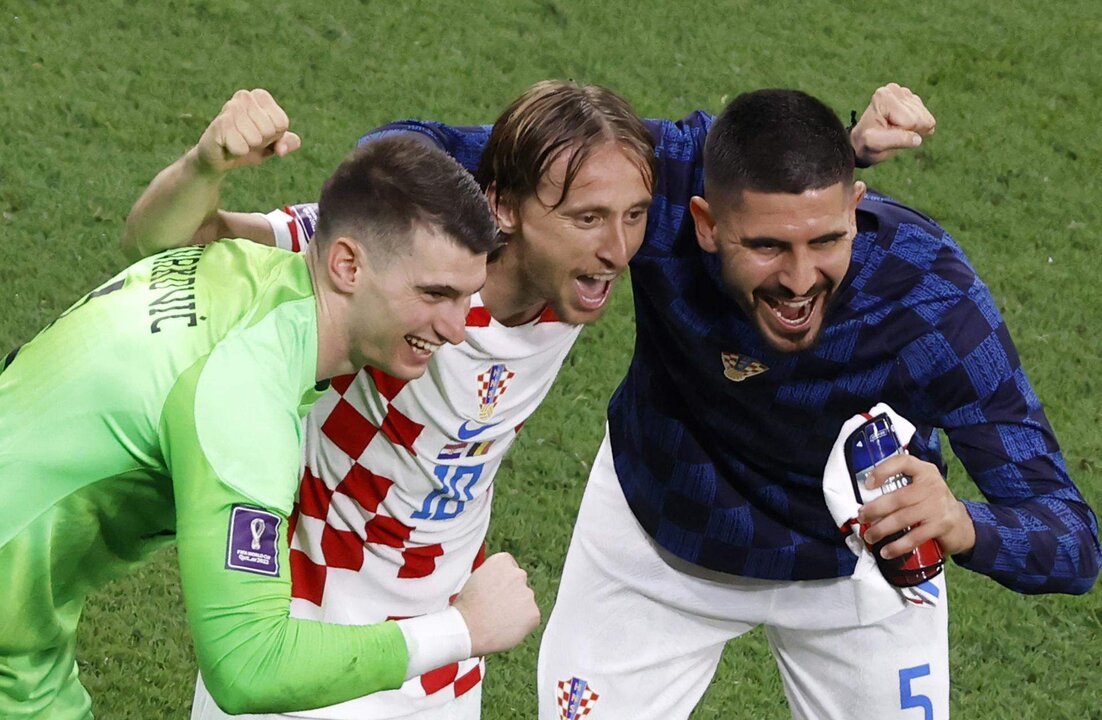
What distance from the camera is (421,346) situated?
10.2 feet

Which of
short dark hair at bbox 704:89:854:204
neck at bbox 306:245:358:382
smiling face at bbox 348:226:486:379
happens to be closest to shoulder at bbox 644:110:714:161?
short dark hair at bbox 704:89:854:204

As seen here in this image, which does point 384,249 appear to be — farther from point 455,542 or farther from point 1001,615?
point 1001,615

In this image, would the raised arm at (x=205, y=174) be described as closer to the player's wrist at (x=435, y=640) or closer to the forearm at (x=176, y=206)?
the forearm at (x=176, y=206)

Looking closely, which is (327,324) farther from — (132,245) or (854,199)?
(854,199)

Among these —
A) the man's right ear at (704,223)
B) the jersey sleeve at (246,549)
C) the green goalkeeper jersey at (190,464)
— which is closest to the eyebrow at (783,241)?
the man's right ear at (704,223)

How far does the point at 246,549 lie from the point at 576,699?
157 centimetres

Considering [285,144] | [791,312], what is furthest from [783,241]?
[285,144]

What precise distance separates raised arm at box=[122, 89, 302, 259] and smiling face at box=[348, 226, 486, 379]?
0.40m

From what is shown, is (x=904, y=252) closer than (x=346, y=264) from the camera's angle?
No

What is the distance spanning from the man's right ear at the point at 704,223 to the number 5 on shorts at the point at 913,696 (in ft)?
3.74

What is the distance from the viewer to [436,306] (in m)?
3.04

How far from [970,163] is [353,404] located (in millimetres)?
5516

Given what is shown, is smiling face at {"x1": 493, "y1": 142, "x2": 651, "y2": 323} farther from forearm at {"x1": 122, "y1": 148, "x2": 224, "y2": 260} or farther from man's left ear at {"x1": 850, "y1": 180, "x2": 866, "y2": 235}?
forearm at {"x1": 122, "y1": 148, "x2": 224, "y2": 260}

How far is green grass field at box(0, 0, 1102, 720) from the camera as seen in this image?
510 cm
